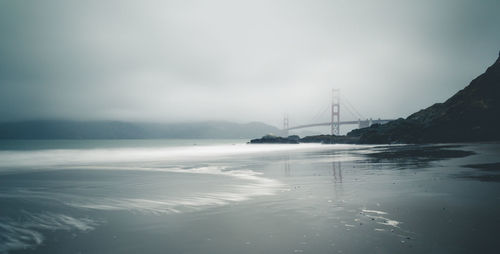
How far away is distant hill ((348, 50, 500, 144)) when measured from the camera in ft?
208

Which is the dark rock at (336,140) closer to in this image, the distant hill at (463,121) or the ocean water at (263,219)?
the distant hill at (463,121)

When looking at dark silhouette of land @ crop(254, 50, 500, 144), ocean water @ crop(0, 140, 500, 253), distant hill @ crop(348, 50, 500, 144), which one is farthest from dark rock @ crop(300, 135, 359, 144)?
ocean water @ crop(0, 140, 500, 253)

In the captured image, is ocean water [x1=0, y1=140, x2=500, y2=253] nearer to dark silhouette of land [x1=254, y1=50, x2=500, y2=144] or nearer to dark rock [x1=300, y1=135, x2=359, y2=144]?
dark silhouette of land [x1=254, y1=50, x2=500, y2=144]

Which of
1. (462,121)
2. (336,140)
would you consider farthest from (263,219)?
(336,140)

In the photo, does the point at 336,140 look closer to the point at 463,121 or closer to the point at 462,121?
the point at 462,121

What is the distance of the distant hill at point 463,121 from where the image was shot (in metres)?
63.3

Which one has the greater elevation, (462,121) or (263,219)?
(462,121)

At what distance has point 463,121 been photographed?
221 feet

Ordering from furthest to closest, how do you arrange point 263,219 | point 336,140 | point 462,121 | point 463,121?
point 336,140, point 462,121, point 463,121, point 263,219

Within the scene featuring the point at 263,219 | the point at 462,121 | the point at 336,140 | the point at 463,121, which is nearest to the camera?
the point at 263,219

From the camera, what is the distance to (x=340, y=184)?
1477cm

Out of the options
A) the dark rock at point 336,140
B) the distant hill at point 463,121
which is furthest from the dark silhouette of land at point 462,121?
the dark rock at point 336,140

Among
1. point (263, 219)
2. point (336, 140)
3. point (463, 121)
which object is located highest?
point (463, 121)

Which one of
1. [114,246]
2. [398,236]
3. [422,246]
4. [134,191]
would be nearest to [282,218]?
[398,236]
